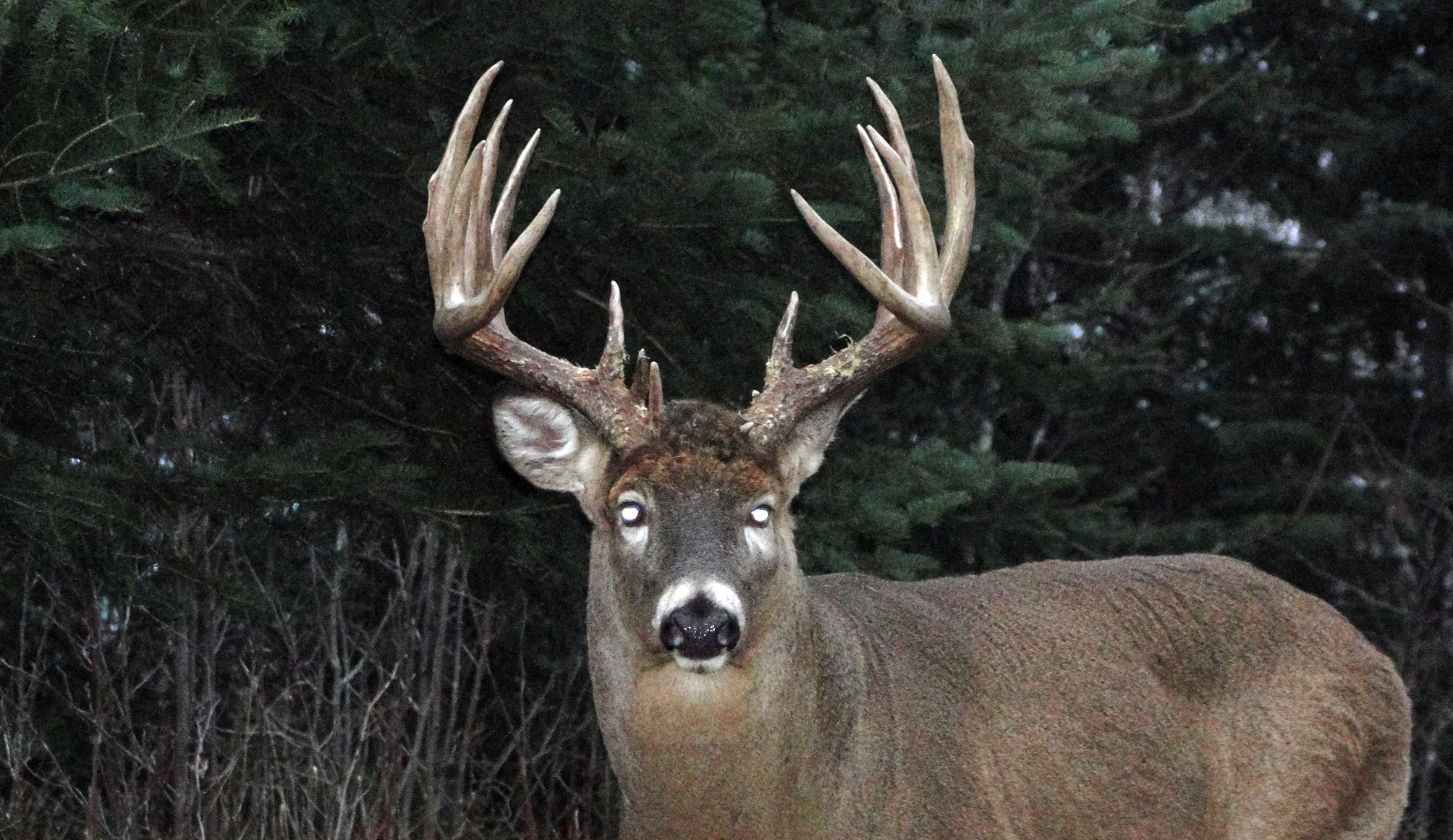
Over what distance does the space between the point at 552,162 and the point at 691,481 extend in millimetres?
1926

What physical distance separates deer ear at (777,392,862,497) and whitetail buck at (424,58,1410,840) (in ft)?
0.04

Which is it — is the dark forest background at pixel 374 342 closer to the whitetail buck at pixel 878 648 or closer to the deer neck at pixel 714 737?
the whitetail buck at pixel 878 648

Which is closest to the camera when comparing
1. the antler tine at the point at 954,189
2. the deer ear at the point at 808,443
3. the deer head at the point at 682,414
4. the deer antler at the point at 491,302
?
the deer head at the point at 682,414

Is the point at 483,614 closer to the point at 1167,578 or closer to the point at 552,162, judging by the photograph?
the point at 552,162

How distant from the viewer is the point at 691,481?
15.9ft

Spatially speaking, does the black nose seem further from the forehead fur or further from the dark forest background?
the dark forest background

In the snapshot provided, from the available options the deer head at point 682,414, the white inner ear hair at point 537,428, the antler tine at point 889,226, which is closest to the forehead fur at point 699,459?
the deer head at point 682,414

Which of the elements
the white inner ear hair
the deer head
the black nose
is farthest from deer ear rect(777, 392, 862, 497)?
the black nose

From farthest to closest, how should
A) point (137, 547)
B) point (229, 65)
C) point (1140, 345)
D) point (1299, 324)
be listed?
point (1299, 324), point (1140, 345), point (137, 547), point (229, 65)

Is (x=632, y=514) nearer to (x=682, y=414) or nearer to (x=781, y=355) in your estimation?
(x=682, y=414)

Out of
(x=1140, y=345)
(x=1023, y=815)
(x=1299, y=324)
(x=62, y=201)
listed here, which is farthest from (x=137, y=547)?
(x=1299, y=324)

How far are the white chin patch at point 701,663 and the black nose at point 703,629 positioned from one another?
33 mm

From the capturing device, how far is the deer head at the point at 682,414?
4727 mm

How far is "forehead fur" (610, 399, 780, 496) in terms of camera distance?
4.85 metres
